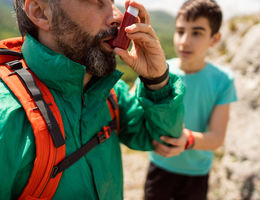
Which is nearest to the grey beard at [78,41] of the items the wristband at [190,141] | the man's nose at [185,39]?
the wristband at [190,141]

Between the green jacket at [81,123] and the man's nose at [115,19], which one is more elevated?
the man's nose at [115,19]

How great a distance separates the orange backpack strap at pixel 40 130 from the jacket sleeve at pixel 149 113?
2.35ft

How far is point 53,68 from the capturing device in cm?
135

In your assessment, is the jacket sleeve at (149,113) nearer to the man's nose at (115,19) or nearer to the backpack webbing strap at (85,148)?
the backpack webbing strap at (85,148)

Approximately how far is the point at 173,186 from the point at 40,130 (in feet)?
7.54

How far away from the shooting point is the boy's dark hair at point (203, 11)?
2643mm

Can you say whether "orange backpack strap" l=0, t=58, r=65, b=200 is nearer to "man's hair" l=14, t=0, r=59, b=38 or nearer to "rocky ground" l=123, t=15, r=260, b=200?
"man's hair" l=14, t=0, r=59, b=38

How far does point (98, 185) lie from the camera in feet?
4.83

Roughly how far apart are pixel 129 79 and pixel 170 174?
28805mm

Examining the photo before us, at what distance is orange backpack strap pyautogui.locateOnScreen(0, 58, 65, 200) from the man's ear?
41 centimetres

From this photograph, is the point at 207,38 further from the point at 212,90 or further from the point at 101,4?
the point at 101,4

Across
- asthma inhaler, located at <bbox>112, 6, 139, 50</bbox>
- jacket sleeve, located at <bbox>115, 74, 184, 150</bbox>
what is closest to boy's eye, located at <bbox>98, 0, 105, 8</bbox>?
asthma inhaler, located at <bbox>112, 6, 139, 50</bbox>

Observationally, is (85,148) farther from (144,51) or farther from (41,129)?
(144,51)

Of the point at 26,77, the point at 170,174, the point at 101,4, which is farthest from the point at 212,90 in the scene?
the point at 26,77
